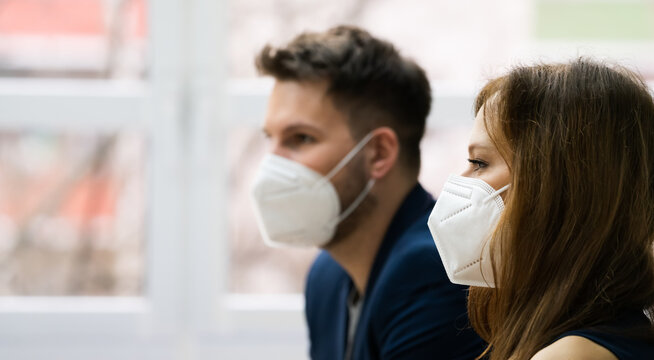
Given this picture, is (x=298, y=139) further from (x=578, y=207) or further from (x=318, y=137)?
(x=578, y=207)

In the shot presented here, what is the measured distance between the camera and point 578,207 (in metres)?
1.10

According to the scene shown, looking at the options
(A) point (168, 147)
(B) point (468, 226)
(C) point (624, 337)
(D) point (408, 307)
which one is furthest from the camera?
(A) point (168, 147)

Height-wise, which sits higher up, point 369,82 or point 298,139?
point 369,82

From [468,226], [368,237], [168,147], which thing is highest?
[468,226]

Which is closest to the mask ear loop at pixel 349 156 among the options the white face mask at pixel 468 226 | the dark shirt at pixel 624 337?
the white face mask at pixel 468 226

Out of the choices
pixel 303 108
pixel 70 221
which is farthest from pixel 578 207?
pixel 70 221

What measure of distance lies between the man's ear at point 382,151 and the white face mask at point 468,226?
671 millimetres

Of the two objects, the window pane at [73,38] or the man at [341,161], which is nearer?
the man at [341,161]

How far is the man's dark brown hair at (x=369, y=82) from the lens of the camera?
2.00 m

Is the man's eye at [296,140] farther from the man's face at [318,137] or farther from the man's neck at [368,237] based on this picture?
the man's neck at [368,237]

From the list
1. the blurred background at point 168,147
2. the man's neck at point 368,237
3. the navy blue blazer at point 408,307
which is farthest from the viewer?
the blurred background at point 168,147

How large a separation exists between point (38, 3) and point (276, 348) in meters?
1.52

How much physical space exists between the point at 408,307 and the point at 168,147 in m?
1.58

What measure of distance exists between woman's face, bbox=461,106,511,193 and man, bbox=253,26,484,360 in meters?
0.60
